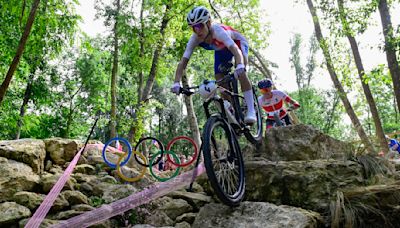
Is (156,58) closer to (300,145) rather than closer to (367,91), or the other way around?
(367,91)

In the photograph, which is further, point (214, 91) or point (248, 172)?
point (248, 172)

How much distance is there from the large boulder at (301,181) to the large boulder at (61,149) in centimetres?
384

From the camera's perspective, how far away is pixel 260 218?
360cm

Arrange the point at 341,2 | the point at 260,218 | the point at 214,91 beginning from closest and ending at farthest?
1. the point at 260,218
2. the point at 214,91
3. the point at 341,2

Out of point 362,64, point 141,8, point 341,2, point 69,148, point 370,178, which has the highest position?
point 141,8

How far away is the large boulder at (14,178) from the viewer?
16.0 ft

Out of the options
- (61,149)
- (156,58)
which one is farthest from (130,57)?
(61,149)

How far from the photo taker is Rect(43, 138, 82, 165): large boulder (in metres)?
6.59

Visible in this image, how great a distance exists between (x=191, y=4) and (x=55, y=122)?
1466cm

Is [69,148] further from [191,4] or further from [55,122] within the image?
[55,122]

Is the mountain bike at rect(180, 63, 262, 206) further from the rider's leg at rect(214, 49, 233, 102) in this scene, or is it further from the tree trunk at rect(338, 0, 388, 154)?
the tree trunk at rect(338, 0, 388, 154)

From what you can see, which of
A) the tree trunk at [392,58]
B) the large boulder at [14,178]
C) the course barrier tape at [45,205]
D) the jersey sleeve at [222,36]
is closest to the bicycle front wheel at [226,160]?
the jersey sleeve at [222,36]

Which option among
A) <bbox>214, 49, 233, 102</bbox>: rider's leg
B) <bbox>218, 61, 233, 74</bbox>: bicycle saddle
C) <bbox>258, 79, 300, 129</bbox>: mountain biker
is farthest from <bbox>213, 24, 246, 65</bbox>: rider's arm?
<bbox>258, 79, 300, 129</bbox>: mountain biker

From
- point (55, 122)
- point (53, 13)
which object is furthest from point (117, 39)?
point (55, 122)
